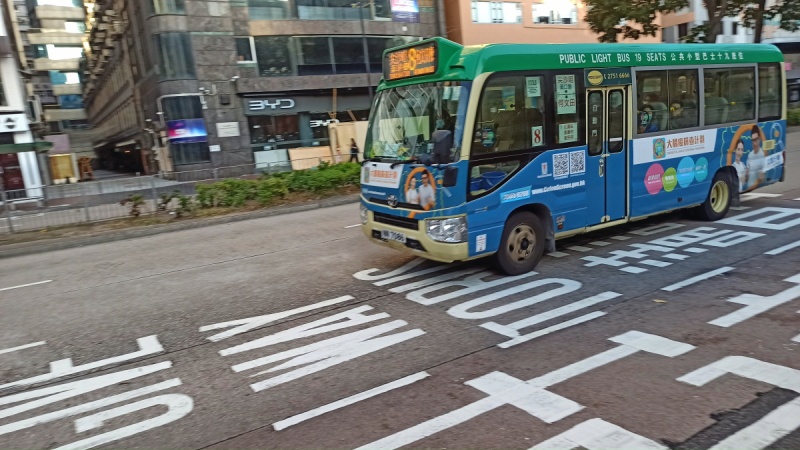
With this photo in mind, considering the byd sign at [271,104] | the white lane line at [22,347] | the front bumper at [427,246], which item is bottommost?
the white lane line at [22,347]

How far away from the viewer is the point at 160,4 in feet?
94.0

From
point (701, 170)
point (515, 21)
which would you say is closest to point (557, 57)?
point (701, 170)

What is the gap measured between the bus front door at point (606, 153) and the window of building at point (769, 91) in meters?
3.69

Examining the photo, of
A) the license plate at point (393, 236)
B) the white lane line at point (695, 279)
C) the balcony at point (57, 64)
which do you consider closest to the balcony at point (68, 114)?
the balcony at point (57, 64)

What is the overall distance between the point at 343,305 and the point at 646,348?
3210 millimetres

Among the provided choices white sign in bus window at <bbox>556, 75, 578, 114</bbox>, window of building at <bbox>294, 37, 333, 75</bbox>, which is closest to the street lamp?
window of building at <bbox>294, 37, 333, 75</bbox>

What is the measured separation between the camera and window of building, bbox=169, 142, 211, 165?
29.2 m

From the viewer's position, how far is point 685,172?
339 inches

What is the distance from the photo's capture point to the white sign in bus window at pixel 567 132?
7.06 metres

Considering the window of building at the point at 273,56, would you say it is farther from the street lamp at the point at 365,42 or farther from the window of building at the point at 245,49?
the street lamp at the point at 365,42

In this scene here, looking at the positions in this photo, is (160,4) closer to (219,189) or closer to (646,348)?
(219,189)

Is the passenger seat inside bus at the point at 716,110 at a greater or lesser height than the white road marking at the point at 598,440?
greater

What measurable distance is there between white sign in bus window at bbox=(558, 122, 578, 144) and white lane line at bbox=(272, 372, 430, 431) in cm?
404

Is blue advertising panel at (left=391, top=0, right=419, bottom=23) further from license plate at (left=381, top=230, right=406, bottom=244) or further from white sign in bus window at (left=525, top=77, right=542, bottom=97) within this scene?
license plate at (left=381, top=230, right=406, bottom=244)
